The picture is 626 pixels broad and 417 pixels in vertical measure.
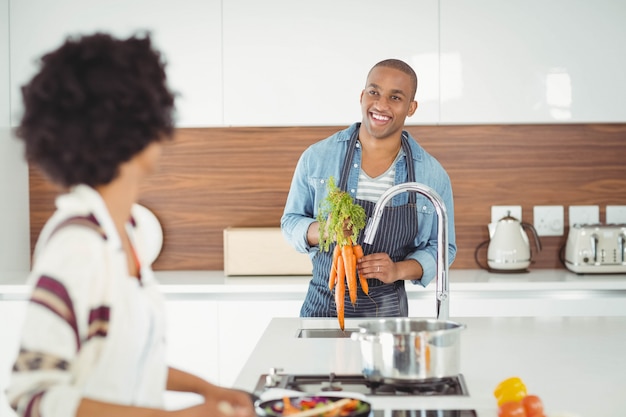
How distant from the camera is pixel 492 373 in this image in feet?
5.87

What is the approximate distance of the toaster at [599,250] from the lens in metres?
3.58

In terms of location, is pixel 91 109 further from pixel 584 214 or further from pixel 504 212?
pixel 584 214

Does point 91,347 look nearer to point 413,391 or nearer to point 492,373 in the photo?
point 413,391

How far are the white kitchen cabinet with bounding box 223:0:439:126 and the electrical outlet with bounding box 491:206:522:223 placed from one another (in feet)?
2.04

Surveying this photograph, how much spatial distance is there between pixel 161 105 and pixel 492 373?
42.5 inches

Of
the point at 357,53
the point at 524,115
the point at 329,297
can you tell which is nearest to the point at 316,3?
the point at 357,53

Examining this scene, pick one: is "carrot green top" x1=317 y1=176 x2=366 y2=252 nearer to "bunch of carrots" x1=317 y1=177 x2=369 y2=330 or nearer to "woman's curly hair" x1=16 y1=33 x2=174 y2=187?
"bunch of carrots" x1=317 y1=177 x2=369 y2=330

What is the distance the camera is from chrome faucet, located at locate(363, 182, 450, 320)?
1.91m

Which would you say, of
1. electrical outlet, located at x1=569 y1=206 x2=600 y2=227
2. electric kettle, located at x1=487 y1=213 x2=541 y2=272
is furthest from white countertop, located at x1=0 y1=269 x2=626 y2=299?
electrical outlet, located at x1=569 y1=206 x2=600 y2=227

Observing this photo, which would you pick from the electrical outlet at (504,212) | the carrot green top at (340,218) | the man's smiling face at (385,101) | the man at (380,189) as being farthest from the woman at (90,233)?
the electrical outlet at (504,212)

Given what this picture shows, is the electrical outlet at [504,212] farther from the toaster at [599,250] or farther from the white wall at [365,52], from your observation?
the white wall at [365,52]

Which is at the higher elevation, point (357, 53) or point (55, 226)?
point (357, 53)

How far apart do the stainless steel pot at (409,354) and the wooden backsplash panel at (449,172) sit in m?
2.44

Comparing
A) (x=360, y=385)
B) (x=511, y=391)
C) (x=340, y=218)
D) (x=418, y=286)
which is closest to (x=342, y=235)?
(x=340, y=218)
